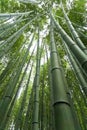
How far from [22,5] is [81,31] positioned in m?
2.51

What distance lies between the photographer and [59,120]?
1.21 meters

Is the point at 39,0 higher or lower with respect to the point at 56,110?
higher

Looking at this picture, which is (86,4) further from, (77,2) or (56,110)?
(56,110)

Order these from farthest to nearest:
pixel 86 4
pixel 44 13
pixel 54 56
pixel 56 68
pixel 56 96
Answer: pixel 44 13 → pixel 86 4 → pixel 54 56 → pixel 56 68 → pixel 56 96

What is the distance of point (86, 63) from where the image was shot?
5.44ft

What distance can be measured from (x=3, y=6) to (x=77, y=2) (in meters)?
2.42

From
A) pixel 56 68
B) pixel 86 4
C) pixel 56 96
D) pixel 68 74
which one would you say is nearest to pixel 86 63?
pixel 56 68

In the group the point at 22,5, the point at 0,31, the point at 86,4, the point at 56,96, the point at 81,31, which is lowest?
the point at 56,96

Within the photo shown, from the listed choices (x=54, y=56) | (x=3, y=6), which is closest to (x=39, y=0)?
(x=3, y=6)

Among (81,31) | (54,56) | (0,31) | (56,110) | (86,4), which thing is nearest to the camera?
(56,110)

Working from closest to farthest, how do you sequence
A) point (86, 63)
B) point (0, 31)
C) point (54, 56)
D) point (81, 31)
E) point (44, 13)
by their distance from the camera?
1. point (86, 63)
2. point (54, 56)
3. point (0, 31)
4. point (81, 31)
5. point (44, 13)

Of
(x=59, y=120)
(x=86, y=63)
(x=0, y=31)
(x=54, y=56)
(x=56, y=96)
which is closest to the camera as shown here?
(x=59, y=120)

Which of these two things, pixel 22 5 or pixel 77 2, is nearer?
pixel 77 2

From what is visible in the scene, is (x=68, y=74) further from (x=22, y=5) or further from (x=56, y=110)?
(x=56, y=110)
